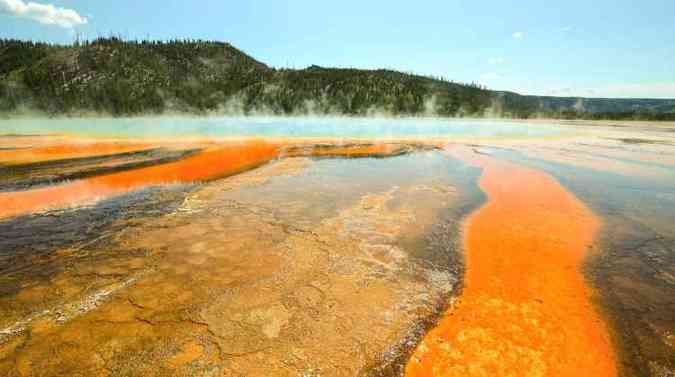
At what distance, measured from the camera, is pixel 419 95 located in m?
104

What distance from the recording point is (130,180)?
35.3ft

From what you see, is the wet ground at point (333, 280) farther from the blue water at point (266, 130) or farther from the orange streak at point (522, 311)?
the blue water at point (266, 130)

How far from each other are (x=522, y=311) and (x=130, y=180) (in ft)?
37.5

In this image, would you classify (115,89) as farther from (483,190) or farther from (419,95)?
(483,190)

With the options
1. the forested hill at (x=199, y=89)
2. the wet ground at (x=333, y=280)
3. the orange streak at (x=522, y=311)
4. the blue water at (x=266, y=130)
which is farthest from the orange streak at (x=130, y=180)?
the forested hill at (x=199, y=89)

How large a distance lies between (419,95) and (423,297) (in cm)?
10702

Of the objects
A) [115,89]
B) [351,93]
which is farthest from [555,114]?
[115,89]

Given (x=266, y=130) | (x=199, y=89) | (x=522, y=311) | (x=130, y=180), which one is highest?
(x=199, y=89)

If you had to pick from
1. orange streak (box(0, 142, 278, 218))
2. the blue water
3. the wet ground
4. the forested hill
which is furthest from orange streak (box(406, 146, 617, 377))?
the forested hill

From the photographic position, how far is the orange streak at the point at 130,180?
799 cm

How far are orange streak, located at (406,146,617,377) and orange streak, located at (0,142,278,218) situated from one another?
8.90m

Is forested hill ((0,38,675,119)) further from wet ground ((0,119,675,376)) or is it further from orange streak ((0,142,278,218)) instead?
wet ground ((0,119,675,376))

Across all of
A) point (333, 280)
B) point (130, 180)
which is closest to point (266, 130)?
point (130, 180)

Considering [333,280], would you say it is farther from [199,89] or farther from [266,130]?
[199,89]
